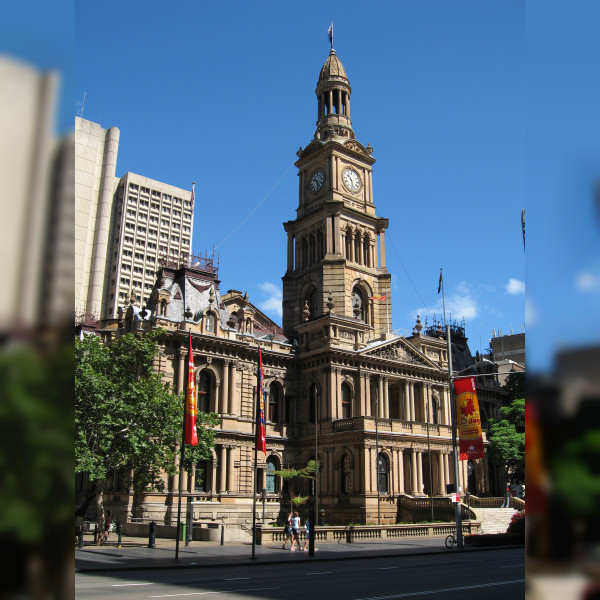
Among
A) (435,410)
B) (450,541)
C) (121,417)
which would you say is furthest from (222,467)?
(435,410)

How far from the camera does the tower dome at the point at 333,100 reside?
74312 mm

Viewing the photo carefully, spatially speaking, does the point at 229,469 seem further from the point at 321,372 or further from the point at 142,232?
the point at 142,232

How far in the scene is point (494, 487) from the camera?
69750 mm

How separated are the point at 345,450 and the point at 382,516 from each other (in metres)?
5.94

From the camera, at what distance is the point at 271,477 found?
55344mm

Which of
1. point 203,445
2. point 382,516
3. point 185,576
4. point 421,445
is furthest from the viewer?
point 421,445

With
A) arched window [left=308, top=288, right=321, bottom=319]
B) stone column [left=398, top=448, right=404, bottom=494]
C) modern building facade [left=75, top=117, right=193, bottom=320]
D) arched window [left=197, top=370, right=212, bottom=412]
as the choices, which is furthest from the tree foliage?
modern building facade [left=75, top=117, right=193, bottom=320]

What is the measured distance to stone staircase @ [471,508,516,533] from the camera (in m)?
48.4

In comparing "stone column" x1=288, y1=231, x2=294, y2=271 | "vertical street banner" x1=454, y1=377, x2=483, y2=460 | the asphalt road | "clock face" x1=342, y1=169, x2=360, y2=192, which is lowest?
the asphalt road

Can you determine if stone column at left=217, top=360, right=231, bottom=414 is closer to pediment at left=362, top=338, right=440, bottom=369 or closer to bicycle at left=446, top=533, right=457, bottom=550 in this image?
pediment at left=362, top=338, right=440, bottom=369

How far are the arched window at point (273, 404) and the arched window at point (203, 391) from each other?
6.84 m
